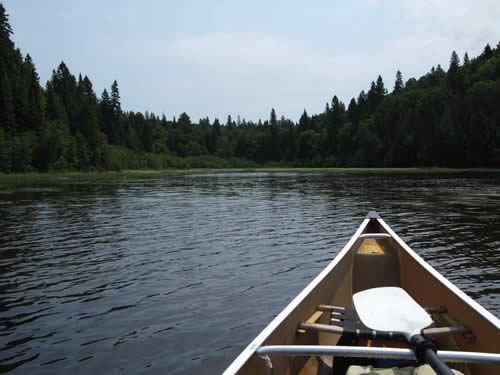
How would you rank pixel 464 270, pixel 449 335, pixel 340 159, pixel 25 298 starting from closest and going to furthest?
pixel 449 335 < pixel 25 298 < pixel 464 270 < pixel 340 159

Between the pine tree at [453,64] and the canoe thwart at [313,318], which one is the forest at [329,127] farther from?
the canoe thwart at [313,318]

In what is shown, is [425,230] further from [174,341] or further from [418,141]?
[418,141]

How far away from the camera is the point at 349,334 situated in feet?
17.3

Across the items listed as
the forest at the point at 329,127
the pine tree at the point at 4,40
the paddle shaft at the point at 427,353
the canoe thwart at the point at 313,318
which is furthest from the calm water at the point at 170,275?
the pine tree at the point at 4,40

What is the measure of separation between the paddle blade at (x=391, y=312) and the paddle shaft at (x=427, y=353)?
304 mm

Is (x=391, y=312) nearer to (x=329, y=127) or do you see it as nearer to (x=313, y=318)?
(x=313, y=318)

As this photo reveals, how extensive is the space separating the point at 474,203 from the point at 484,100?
112m

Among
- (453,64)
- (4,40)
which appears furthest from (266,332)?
(453,64)

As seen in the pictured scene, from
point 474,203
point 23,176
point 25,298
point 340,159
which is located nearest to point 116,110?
point 23,176

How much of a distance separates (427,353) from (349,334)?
1.47m

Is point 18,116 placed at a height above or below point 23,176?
above

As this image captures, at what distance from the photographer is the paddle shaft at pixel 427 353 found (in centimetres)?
362

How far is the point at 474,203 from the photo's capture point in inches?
1196

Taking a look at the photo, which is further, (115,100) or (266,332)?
(115,100)
